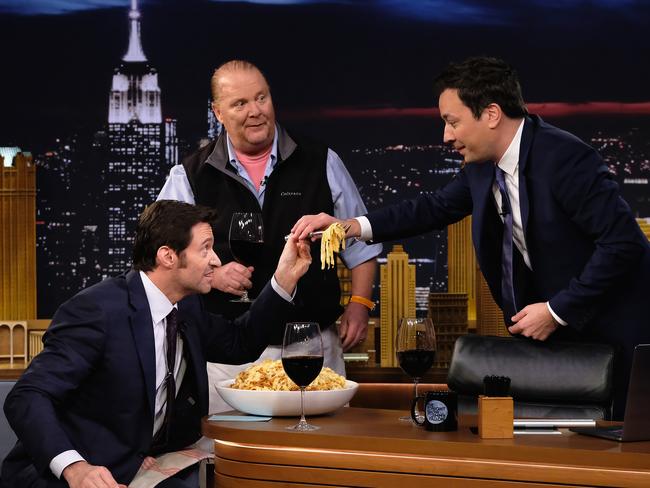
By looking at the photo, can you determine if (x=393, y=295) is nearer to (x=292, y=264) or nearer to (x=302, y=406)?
(x=292, y=264)

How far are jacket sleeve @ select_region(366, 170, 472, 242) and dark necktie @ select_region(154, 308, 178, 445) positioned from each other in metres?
0.88

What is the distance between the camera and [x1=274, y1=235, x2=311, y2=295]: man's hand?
295cm

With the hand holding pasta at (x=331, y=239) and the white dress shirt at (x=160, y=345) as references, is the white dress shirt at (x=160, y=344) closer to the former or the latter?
the white dress shirt at (x=160, y=345)

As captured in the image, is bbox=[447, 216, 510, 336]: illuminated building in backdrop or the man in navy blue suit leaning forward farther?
bbox=[447, 216, 510, 336]: illuminated building in backdrop

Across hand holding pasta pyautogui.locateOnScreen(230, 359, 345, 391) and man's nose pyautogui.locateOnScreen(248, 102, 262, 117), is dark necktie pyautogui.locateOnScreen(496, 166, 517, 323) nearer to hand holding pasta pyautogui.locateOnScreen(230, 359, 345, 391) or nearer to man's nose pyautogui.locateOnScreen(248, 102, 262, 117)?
hand holding pasta pyautogui.locateOnScreen(230, 359, 345, 391)

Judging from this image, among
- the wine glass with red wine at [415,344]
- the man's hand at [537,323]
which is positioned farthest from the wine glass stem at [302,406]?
the man's hand at [537,323]

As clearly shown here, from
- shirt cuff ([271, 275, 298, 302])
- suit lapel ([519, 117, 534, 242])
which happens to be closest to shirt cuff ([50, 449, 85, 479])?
shirt cuff ([271, 275, 298, 302])

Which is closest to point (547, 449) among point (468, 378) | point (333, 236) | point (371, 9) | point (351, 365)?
point (468, 378)

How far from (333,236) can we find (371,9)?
2.76 meters

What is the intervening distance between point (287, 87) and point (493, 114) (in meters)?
2.54

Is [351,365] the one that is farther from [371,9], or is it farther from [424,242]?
[371,9]

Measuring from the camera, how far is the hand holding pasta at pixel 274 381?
233cm

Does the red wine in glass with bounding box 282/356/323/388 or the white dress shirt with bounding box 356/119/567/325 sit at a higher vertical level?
the white dress shirt with bounding box 356/119/567/325

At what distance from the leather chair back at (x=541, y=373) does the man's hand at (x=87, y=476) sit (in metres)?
0.92
